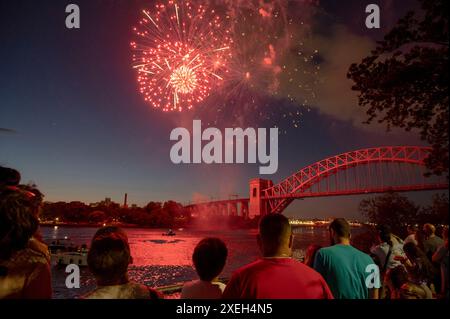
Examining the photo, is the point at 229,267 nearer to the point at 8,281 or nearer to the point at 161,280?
the point at 161,280

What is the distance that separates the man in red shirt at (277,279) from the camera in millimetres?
1859

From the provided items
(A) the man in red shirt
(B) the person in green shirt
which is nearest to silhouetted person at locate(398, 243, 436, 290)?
(B) the person in green shirt

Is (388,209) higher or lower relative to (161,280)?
higher

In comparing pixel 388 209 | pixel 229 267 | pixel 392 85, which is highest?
pixel 392 85

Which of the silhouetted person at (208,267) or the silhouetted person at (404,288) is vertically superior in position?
the silhouetted person at (208,267)

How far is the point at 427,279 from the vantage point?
3965 mm

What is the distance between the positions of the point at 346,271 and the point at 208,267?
127 centimetres

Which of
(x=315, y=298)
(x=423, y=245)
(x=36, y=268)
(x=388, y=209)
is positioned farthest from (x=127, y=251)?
(x=388, y=209)

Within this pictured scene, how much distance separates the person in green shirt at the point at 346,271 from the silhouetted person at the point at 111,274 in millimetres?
1509

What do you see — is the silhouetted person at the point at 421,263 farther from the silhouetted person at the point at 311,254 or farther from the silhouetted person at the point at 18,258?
the silhouetted person at the point at 18,258

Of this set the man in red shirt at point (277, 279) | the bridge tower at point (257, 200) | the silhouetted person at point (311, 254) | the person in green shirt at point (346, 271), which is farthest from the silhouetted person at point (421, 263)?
the bridge tower at point (257, 200)

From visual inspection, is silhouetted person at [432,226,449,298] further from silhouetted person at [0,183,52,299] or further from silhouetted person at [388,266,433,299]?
silhouetted person at [0,183,52,299]

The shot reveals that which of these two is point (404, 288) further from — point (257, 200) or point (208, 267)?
point (257, 200)

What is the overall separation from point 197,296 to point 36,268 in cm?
108
